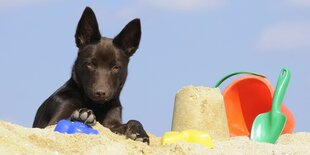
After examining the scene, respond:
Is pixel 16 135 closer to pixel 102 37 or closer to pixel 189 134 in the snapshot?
pixel 189 134

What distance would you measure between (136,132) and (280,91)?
2.94 m

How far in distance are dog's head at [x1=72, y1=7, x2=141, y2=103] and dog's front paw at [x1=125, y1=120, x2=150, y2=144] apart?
437 millimetres

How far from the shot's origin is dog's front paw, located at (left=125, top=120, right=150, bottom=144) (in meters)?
6.42

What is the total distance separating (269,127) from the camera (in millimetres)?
8602

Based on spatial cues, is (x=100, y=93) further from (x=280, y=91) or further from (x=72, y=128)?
(x=280, y=91)

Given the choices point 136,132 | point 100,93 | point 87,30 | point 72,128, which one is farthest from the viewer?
point 87,30

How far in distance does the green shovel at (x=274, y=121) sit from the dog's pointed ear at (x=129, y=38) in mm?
2078

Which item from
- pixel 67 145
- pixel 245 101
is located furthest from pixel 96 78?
pixel 245 101

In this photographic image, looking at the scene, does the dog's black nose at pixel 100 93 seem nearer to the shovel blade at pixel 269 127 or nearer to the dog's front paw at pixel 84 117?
the dog's front paw at pixel 84 117

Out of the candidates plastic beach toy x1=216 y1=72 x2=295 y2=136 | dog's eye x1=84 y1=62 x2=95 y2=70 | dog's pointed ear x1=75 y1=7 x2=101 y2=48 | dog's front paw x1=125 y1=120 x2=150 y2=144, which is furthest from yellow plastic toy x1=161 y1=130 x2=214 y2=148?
plastic beach toy x1=216 y1=72 x2=295 y2=136

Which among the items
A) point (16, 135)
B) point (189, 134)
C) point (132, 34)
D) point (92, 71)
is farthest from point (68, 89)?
point (16, 135)

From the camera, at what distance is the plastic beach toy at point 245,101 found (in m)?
9.82

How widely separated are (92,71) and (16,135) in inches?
81.9

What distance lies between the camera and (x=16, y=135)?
16.3ft
